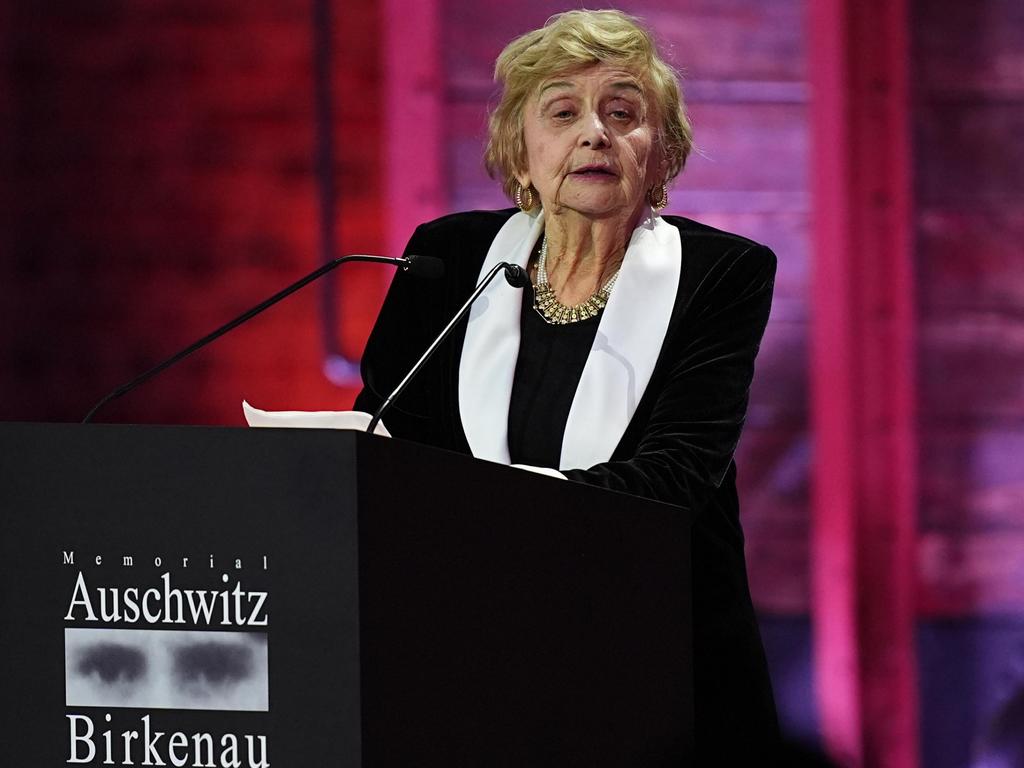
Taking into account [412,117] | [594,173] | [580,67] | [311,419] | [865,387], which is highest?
[412,117]

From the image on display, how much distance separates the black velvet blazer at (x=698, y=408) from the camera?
1736mm

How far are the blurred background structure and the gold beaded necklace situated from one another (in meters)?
1.07

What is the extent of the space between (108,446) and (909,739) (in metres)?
2.35

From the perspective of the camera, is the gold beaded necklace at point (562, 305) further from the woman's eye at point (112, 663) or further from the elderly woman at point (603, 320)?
the woman's eye at point (112, 663)

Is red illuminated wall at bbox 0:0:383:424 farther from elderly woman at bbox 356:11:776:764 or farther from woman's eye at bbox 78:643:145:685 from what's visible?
woman's eye at bbox 78:643:145:685

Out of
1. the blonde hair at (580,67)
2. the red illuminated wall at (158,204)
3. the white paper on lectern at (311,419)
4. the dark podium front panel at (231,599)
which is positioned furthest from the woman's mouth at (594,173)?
the red illuminated wall at (158,204)

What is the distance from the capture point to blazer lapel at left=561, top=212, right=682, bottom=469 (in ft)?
6.03

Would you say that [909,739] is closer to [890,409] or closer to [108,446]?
[890,409]

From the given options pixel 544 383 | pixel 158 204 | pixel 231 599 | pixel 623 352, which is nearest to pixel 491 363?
pixel 544 383

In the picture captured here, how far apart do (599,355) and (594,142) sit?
29 centimetres

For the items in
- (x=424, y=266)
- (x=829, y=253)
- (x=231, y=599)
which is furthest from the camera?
(x=829, y=253)

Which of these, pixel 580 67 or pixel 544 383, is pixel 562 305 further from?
pixel 580 67

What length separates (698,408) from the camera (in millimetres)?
1783

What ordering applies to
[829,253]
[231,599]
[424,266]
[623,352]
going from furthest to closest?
1. [829,253]
2. [623,352]
3. [424,266]
4. [231,599]
